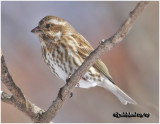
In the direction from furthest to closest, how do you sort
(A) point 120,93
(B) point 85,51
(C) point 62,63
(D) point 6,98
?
(A) point 120,93 → (B) point 85,51 → (C) point 62,63 → (D) point 6,98

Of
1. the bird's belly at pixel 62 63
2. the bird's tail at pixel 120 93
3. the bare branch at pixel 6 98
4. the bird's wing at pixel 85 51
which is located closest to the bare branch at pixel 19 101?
the bare branch at pixel 6 98

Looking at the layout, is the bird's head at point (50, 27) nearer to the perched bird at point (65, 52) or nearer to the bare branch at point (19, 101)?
the perched bird at point (65, 52)

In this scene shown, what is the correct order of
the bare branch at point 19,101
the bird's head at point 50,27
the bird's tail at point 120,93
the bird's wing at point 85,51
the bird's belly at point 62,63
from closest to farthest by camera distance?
the bare branch at point 19,101, the bird's belly at point 62,63, the bird's wing at point 85,51, the bird's head at point 50,27, the bird's tail at point 120,93

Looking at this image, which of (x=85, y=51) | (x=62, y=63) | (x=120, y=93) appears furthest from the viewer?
(x=120, y=93)

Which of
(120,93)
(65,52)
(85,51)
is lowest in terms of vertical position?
(120,93)

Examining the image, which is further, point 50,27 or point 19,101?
point 50,27

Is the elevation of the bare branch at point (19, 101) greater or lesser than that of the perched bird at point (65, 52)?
lesser

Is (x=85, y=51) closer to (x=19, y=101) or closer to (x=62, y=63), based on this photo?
(x=62, y=63)

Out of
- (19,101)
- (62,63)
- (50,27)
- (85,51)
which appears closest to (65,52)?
(62,63)

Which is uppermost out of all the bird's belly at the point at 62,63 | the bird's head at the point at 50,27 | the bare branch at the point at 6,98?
the bird's head at the point at 50,27
